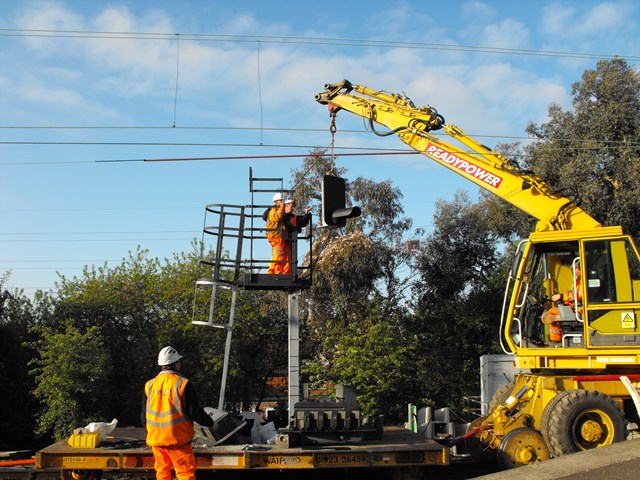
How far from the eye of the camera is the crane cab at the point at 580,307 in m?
10.0

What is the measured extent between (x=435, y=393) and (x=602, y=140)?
11085 millimetres

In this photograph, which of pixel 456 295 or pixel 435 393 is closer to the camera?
pixel 435 393

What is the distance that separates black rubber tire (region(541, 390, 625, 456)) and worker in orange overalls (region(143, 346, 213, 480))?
5038mm

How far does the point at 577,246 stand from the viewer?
10.9 meters

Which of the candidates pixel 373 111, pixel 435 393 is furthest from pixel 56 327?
pixel 373 111

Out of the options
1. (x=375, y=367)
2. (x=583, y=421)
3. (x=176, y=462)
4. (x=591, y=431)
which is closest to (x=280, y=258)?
(x=176, y=462)

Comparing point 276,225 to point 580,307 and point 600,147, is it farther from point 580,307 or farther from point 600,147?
point 600,147

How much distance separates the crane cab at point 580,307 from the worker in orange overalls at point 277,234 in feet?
12.0

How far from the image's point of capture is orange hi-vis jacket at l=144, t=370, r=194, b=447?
23.9 ft

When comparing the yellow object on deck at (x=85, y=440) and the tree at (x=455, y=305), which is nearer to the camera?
the yellow object on deck at (x=85, y=440)

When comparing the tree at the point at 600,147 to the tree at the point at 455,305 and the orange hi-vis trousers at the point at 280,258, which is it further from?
the orange hi-vis trousers at the point at 280,258

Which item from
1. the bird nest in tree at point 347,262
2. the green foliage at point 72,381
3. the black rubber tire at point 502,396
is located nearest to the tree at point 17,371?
the green foliage at point 72,381

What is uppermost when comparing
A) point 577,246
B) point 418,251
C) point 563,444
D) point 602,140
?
point 602,140

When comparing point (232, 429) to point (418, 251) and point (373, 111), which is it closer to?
point (373, 111)
